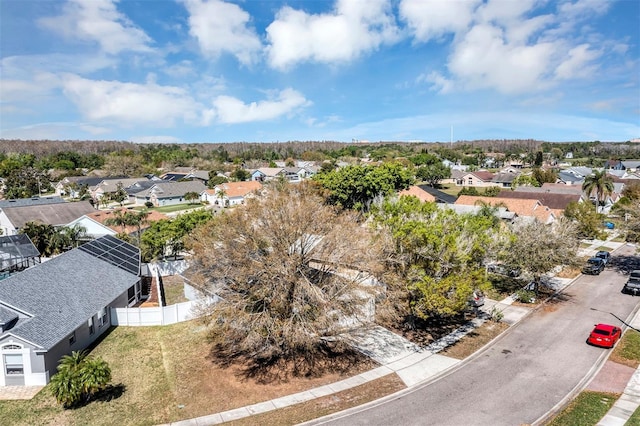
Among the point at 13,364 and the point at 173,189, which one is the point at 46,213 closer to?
the point at 173,189

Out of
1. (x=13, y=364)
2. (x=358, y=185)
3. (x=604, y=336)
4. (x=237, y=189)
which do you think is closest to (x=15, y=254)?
(x=13, y=364)

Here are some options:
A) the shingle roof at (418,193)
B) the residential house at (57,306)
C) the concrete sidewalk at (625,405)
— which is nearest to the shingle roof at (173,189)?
the shingle roof at (418,193)

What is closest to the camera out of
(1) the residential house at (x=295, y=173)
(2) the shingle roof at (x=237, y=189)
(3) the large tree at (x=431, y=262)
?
(3) the large tree at (x=431, y=262)

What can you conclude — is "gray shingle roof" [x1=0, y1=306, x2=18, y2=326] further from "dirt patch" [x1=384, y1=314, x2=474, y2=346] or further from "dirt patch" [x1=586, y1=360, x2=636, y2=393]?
"dirt patch" [x1=586, y1=360, x2=636, y2=393]

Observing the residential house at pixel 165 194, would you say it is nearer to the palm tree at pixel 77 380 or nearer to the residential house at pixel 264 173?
the residential house at pixel 264 173

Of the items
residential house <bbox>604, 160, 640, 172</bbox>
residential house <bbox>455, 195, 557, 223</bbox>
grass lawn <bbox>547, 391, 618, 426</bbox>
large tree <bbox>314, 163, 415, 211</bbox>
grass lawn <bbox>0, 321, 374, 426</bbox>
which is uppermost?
residential house <bbox>604, 160, 640, 172</bbox>

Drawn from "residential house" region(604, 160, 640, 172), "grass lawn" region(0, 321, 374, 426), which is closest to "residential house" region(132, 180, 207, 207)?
"grass lawn" region(0, 321, 374, 426)

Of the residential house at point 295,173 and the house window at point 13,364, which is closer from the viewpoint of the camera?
the house window at point 13,364
